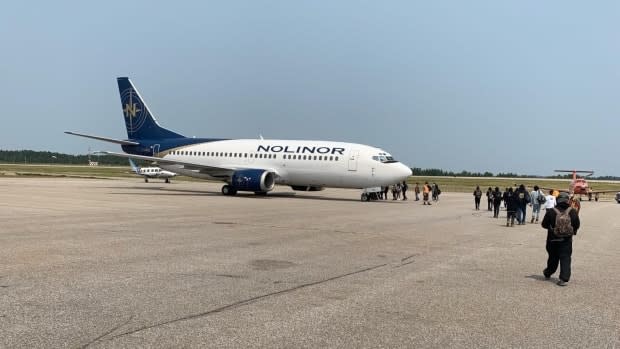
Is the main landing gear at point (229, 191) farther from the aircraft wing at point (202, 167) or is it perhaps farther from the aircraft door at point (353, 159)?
the aircraft door at point (353, 159)

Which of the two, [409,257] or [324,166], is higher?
[324,166]

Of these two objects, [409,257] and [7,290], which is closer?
[7,290]

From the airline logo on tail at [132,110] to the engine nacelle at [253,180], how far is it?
10897 millimetres

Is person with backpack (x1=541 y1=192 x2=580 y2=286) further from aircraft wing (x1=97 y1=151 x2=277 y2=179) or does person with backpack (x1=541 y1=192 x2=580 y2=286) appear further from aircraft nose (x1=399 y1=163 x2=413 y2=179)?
aircraft wing (x1=97 y1=151 x2=277 y2=179)

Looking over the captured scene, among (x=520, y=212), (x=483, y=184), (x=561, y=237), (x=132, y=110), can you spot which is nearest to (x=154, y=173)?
(x=132, y=110)

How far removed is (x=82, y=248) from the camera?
12.3 m

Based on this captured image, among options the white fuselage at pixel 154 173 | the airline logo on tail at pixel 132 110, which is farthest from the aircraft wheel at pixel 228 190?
the white fuselage at pixel 154 173

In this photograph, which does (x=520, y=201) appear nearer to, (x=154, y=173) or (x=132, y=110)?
(x=132, y=110)

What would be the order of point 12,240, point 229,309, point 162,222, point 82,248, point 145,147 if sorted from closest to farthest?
1. point 229,309
2. point 82,248
3. point 12,240
4. point 162,222
5. point 145,147

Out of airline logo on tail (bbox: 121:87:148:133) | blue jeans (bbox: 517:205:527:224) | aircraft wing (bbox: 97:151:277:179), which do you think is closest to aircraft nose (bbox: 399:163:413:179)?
aircraft wing (bbox: 97:151:277:179)

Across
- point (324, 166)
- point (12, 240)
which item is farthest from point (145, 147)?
point (12, 240)

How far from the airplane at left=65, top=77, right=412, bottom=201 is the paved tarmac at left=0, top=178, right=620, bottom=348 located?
18.0 metres

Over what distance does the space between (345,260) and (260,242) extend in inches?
126

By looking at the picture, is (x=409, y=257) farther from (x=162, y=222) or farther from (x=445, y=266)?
(x=162, y=222)
